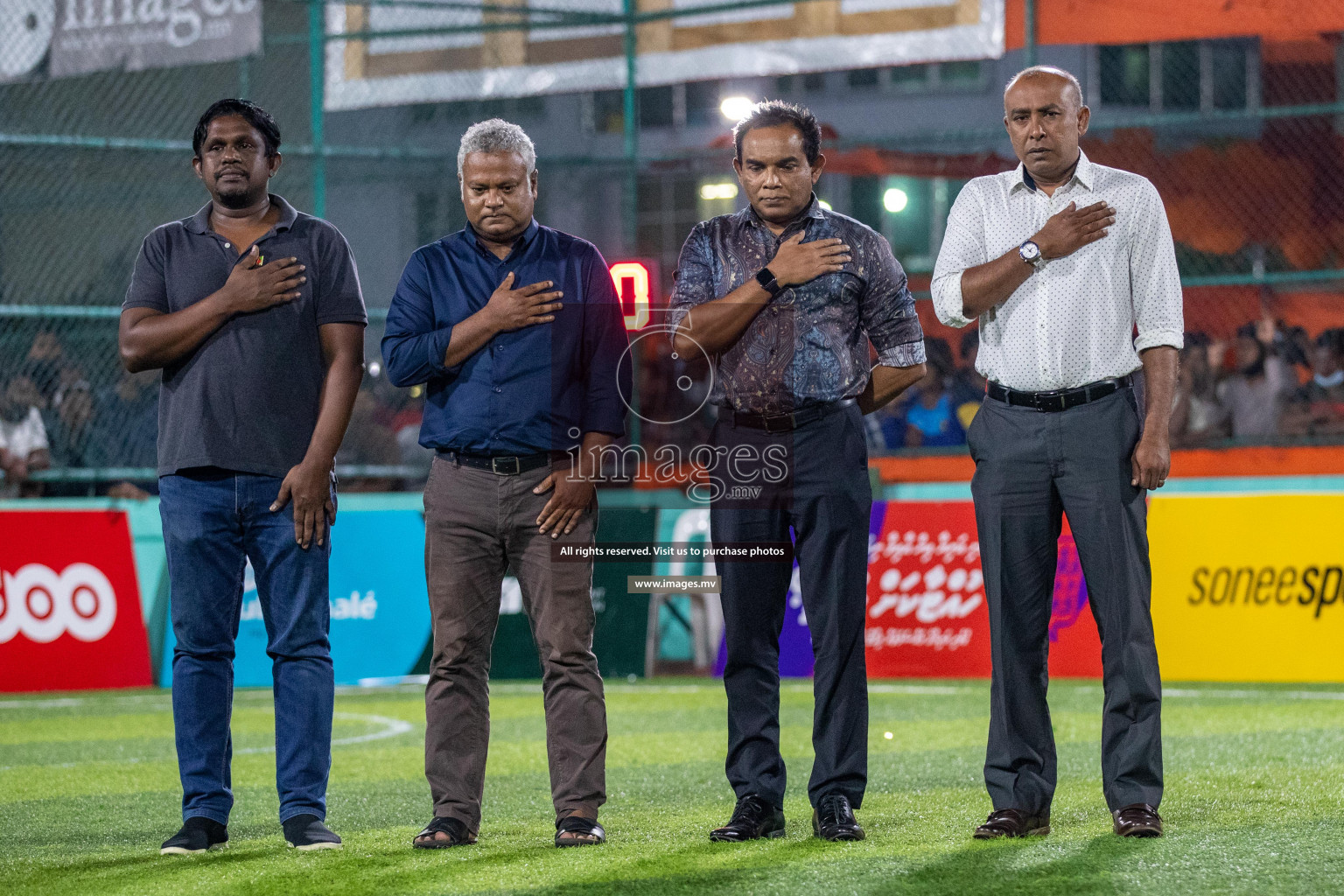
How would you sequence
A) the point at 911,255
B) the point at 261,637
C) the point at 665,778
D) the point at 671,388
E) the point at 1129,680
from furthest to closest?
the point at 911,255 → the point at 261,637 → the point at 671,388 → the point at 665,778 → the point at 1129,680

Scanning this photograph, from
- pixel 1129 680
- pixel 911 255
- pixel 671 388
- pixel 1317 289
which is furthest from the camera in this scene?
pixel 911 255

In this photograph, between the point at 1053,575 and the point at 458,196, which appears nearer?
the point at 1053,575

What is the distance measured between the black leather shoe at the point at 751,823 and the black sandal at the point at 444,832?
718 millimetres

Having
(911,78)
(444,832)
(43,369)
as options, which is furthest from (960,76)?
(444,832)

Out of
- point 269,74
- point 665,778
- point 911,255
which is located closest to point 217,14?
point 269,74

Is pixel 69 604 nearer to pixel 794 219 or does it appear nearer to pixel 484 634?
pixel 484 634

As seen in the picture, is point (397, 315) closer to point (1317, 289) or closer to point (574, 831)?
point (574, 831)

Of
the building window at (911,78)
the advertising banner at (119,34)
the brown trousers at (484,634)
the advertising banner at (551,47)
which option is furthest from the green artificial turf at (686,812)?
the building window at (911,78)

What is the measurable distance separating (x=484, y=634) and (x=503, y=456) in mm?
528

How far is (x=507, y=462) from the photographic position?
4.80 m

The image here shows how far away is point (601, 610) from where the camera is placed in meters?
11.0

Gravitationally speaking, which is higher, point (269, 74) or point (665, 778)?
point (269, 74)

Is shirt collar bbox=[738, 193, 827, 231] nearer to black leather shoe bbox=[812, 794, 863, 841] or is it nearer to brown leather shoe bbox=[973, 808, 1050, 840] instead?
black leather shoe bbox=[812, 794, 863, 841]

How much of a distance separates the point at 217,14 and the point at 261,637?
4565 millimetres
